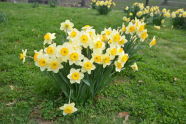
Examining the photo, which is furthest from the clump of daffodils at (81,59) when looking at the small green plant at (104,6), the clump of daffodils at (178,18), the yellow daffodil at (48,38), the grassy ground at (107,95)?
the small green plant at (104,6)

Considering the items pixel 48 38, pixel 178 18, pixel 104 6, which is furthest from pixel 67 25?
pixel 104 6

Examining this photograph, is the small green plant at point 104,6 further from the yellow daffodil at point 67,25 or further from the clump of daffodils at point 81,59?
the yellow daffodil at point 67,25

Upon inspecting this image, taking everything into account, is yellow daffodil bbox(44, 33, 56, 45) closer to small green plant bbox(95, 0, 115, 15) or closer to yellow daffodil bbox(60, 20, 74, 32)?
yellow daffodil bbox(60, 20, 74, 32)

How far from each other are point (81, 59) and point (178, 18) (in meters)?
5.69

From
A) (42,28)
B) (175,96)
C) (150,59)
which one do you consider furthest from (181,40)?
(42,28)

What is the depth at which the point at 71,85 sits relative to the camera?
85.0 inches

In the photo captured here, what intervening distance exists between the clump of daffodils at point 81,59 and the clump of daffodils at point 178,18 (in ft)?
15.7

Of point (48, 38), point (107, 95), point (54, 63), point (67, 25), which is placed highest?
point (67, 25)

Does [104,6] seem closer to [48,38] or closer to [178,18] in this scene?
[178,18]

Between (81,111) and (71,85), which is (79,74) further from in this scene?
(81,111)

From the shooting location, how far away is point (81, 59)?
1.93 metres

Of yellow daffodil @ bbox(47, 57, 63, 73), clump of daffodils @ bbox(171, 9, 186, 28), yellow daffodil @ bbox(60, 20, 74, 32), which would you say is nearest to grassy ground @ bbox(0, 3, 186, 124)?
yellow daffodil @ bbox(47, 57, 63, 73)

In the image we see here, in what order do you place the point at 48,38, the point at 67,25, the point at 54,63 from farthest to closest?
the point at 67,25
the point at 48,38
the point at 54,63

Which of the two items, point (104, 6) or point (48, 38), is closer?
point (48, 38)
